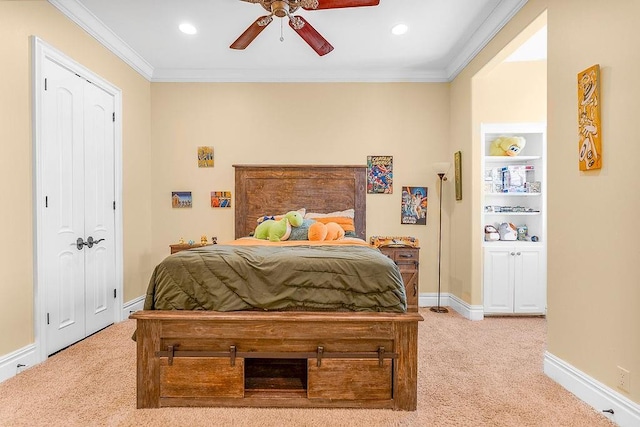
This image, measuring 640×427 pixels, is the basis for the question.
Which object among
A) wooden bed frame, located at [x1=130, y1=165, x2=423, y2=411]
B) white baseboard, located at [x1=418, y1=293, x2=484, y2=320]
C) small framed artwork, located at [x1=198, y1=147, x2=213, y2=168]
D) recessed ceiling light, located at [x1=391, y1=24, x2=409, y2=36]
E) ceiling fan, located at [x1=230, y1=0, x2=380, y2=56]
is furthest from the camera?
small framed artwork, located at [x1=198, y1=147, x2=213, y2=168]

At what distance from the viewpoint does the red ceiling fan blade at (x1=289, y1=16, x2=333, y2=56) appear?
2.49 m

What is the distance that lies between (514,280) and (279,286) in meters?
3.04

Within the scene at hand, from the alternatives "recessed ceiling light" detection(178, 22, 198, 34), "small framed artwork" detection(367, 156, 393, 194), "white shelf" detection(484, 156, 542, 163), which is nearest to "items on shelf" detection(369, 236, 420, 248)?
"small framed artwork" detection(367, 156, 393, 194)

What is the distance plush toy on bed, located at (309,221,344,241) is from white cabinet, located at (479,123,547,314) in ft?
5.26

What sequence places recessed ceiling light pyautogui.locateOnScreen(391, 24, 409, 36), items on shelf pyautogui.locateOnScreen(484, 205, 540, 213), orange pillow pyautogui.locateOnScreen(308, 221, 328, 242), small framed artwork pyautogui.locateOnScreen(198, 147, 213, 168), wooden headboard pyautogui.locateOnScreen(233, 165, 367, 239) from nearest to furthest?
recessed ceiling light pyautogui.locateOnScreen(391, 24, 409, 36)
orange pillow pyautogui.locateOnScreen(308, 221, 328, 242)
items on shelf pyautogui.locateOnScreen(484, 205, 540, 213)
wooden headboard pyautogui.locateOnScreen(233, 165, 367, 239)
small framed artwork pyautogui.locateOnScreen(198, 147, 213, 168)

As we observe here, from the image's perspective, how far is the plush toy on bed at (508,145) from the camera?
13.0 ft

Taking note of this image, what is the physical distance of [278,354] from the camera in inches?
80.3

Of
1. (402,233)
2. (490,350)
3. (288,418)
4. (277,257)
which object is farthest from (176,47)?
(490,350)

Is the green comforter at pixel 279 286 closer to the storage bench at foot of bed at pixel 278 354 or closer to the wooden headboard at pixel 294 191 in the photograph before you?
the storage bench at foot of bed at pixel 278 354

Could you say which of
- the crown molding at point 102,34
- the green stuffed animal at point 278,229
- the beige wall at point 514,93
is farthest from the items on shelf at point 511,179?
the crown molding at point 102,34

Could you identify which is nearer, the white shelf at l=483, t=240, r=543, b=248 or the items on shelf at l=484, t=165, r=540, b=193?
the white shelf at l=483, t=240, r=543, b=248

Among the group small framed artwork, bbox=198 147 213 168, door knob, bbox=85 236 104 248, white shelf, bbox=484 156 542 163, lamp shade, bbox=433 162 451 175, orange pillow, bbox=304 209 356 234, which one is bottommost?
door knob, bbox=85 236 104 248

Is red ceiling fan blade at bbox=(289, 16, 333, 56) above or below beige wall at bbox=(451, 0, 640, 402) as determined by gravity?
above

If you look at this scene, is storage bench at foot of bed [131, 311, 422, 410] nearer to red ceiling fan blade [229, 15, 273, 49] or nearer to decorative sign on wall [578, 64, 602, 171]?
decorative sign on wall [578, 64, 602, 171]
